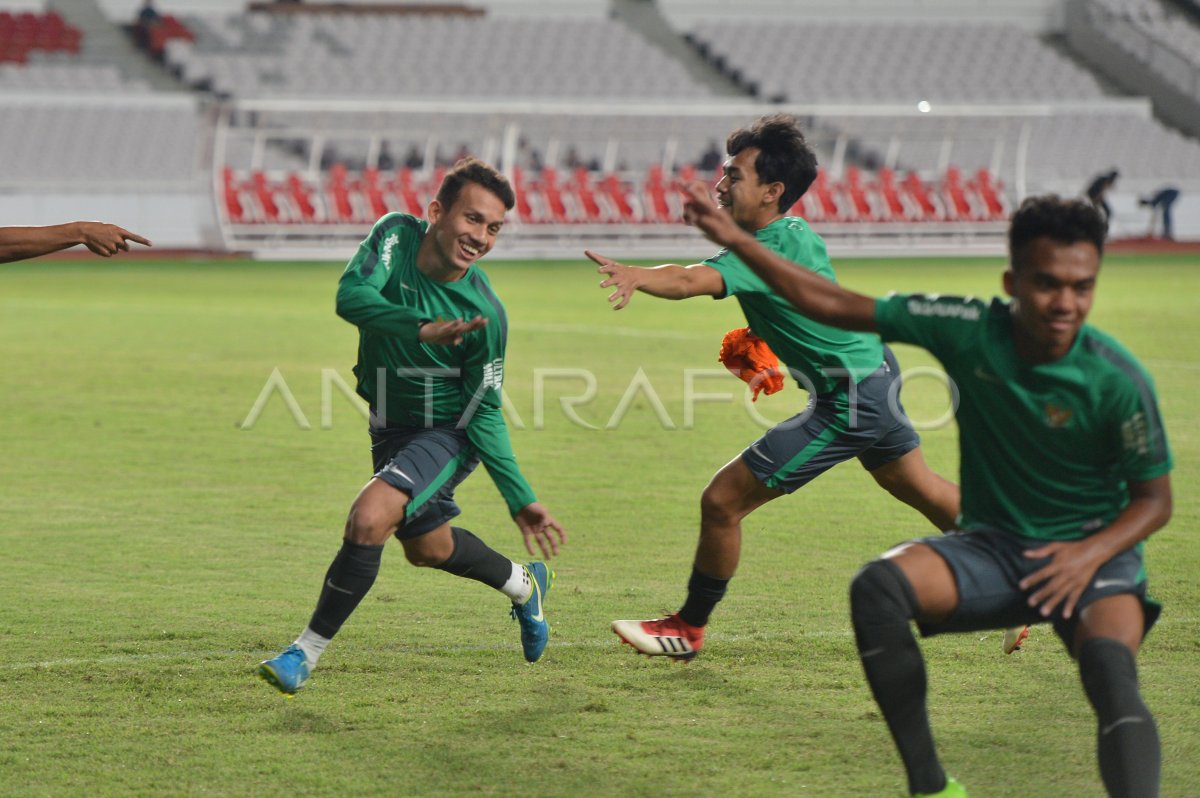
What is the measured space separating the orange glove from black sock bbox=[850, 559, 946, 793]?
2.32 m

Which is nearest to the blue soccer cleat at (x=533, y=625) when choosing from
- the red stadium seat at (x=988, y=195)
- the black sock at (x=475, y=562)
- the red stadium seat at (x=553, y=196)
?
the black sock at (x=475, y=562)

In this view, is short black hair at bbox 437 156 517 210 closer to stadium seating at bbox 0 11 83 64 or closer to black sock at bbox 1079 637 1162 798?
black sock at bbox 1079 637 1162 798

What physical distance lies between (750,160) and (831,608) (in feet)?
6.22

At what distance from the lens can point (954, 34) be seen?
1810 inches

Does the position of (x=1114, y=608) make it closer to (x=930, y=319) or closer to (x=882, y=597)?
(x=882, y=597)

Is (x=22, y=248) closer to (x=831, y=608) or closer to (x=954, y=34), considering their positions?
(x=831, y=608)

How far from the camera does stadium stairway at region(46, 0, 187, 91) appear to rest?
Answer: 126 feet

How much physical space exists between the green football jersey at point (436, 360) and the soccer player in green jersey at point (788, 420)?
0.80 m

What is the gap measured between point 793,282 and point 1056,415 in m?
0.75

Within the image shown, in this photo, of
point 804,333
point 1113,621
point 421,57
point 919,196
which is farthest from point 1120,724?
point 421,57

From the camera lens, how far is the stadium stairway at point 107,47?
126ft

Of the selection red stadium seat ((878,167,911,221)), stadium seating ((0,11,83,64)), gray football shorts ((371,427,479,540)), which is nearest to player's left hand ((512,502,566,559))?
gray football shorts ((371,427,479,540))

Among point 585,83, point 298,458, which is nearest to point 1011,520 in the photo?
point 298,458

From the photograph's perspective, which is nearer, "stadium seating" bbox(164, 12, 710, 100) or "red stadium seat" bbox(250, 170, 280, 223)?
"red stadium seat" bbox(250, 170, 280, 223)
